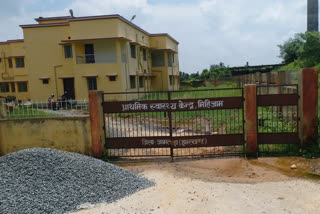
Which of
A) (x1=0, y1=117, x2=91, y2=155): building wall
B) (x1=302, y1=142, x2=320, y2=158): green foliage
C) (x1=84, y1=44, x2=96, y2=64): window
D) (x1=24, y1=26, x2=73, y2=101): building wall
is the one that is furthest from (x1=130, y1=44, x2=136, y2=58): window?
(x1=302, y1=142, x2=320, y2=158): green foliage

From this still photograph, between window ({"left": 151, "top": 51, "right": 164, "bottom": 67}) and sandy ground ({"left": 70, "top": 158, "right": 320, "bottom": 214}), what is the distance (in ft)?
99.8

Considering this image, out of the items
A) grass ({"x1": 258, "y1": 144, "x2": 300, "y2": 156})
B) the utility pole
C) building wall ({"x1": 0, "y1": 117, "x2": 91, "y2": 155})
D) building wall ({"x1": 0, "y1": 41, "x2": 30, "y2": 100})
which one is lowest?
grass ({"x1": 258, "y1": 144, "x2": 300, "y2": 156})

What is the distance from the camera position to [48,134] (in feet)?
28.9

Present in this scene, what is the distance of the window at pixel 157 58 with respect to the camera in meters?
37.4

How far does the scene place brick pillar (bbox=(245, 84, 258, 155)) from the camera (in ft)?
26.0

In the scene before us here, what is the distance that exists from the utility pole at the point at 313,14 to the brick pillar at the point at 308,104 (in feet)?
126

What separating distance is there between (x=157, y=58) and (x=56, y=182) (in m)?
32.6

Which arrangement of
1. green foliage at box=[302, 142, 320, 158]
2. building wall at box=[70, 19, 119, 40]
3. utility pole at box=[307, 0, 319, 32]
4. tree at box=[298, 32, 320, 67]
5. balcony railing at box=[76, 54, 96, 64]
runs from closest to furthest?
green foliage at box=[302, 142, 320, 158] → building wall at box=[70, 19, 119, 40] → balcony railing at box=[76, 54, 96, 64] → tree at box=[298, 32, 320, 67] → utility pole at box=[307, 0, 319, 32]

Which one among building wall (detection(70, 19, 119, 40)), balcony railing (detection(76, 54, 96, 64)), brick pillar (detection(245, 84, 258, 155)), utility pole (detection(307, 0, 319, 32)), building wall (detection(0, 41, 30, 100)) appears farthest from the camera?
utility pole (detection(307, 0, 319, 32))

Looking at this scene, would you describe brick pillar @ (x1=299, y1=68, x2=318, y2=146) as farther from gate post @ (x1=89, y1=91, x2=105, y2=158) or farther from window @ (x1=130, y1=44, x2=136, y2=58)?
window @ (x1=130, y1=44, x2=136, y2=58)

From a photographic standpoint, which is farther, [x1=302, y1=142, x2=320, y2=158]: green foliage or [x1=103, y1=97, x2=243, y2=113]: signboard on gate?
[x1=103, y1=97, x2=243, y2=113]: signboard on gate

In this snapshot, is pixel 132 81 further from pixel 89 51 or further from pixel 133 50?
pixel 89 51

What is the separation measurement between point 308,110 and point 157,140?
4276mm

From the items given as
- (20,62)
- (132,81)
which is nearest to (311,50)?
(132,81)
